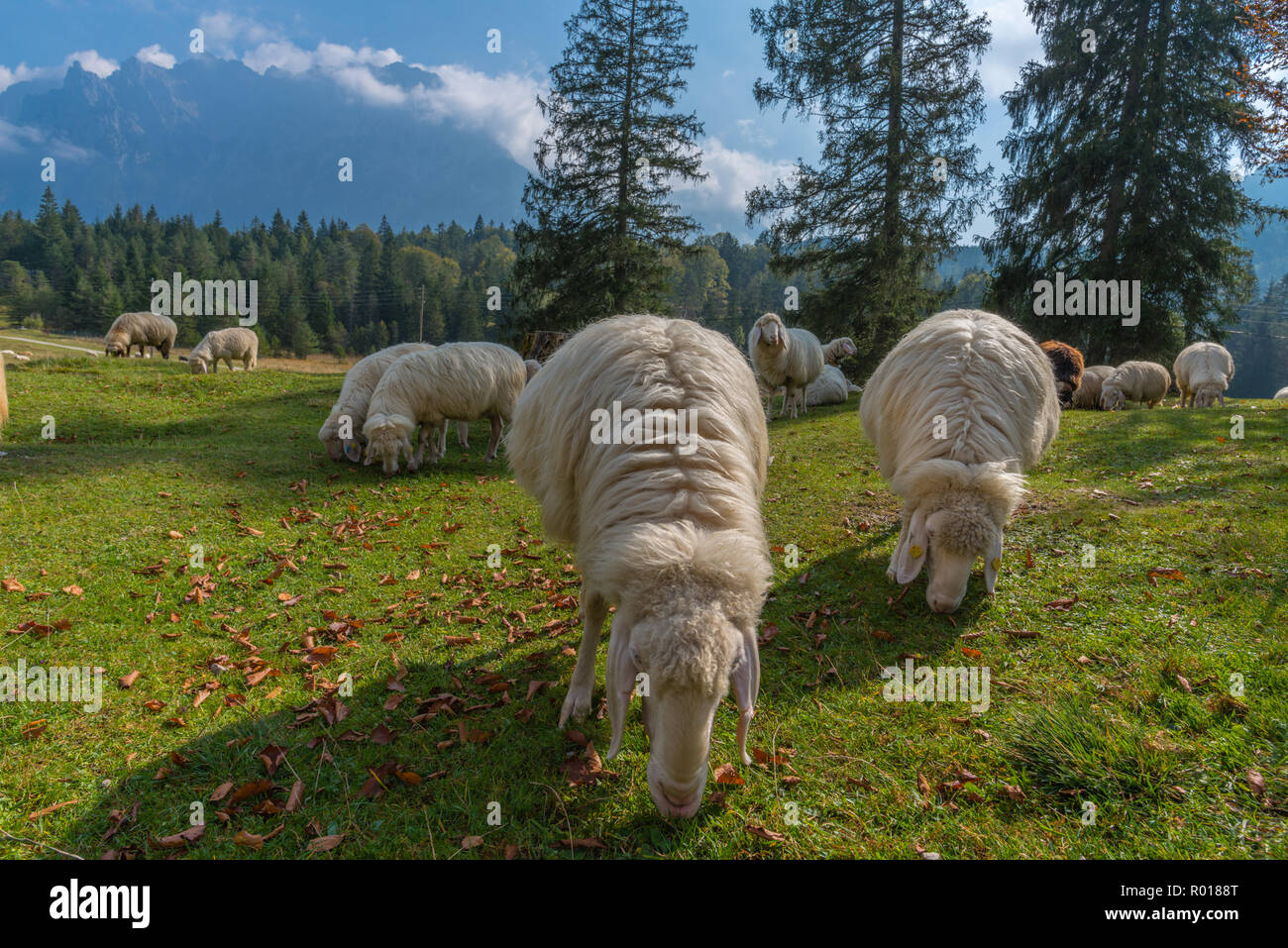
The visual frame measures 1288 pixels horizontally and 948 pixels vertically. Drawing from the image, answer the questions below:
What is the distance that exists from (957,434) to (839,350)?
60.3 feet

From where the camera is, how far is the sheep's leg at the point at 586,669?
14.1ft

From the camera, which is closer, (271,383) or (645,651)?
(645,651)

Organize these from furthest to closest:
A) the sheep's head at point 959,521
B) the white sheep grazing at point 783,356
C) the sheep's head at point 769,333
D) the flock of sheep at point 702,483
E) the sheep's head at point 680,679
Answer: the white sheep grazing at point 783,356
the sheep's head at point 769,333
the sheep's head at point 959,521
the flock of sheep at point 702,483
the sheep's head at point 680,679

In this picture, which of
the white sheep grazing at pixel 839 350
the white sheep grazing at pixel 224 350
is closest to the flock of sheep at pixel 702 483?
the white sheep grazing at pixel 839 350

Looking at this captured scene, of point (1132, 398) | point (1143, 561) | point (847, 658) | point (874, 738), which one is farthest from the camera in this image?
point (1132, 398)

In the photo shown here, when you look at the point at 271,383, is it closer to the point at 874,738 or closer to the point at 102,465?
the point at 102,465

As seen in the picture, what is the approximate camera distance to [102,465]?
9.79 meters

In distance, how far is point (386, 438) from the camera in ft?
36.0

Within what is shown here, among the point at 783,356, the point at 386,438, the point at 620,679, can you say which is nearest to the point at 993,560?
the point at 620,679

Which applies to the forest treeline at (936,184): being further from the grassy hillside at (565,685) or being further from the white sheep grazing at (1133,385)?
the grassy hillside at (565,685)

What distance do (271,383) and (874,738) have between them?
21.6 metres

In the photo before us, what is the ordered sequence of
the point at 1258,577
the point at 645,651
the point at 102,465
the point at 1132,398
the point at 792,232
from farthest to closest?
the point at 792,232 < the point at 1132,398 < the point at 102,465 < the point at 1258,577 < the point at 645,651

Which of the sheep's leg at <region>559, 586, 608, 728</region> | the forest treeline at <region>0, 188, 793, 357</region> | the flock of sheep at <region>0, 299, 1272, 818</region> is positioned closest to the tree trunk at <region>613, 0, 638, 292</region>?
the flock of sheep at <region>0, 299, 1272, 818</region>

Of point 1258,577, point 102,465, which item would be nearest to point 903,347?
point 1258,577
